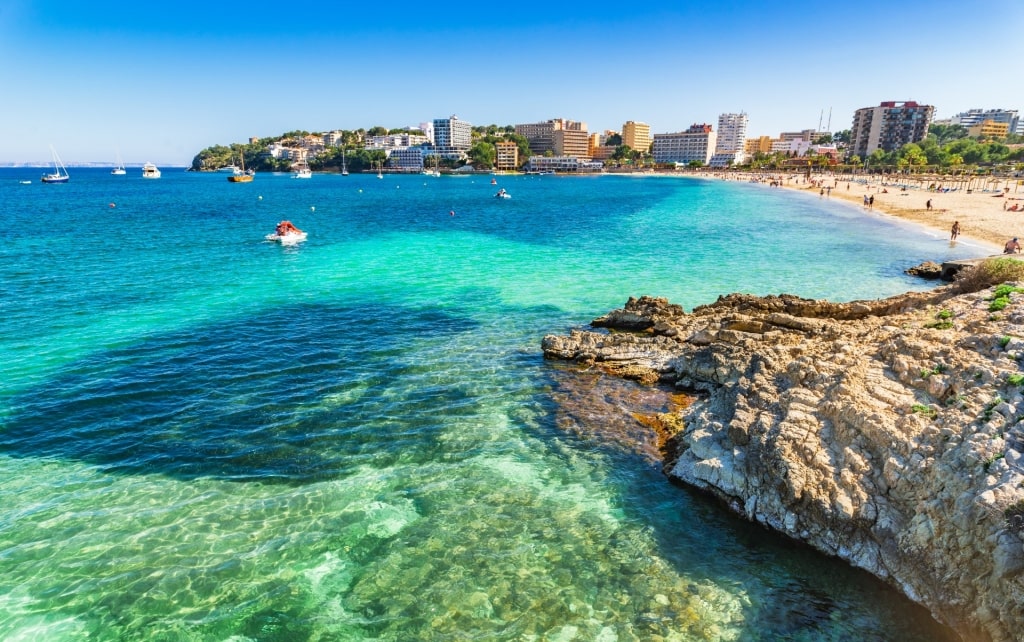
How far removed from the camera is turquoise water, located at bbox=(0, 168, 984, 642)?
31.4 ft

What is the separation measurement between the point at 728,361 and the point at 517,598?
34.4ft

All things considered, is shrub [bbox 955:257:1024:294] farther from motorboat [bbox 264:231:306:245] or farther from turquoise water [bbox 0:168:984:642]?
motorboat [bbox 264:231:306:245]

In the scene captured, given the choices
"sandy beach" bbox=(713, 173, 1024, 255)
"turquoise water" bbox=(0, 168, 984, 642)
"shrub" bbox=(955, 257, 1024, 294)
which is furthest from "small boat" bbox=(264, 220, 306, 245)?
"sandy beach" bbox=(713, 173, 1024, 255)

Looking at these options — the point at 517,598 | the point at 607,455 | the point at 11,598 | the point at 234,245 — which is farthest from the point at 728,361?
the point at 234,245

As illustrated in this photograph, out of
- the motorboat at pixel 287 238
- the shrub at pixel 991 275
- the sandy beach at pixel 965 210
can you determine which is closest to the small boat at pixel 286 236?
the motorboat at pixel 287 238

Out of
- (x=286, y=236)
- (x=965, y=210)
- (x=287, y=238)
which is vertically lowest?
(x=287, y=238)

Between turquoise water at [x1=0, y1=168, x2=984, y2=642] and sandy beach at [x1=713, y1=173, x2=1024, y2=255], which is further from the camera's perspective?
sandy beach at [x1=713, y1=173, x2=1024, y2=255]

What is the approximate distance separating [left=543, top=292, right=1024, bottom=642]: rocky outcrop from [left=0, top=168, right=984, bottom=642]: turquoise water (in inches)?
29.5

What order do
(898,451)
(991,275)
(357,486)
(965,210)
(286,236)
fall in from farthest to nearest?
(965,210)
(286,236)
(991,275)
(357,486)
(898,451)

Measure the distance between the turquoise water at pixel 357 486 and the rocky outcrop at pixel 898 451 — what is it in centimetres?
75

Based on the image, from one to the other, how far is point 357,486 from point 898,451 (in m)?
11.8

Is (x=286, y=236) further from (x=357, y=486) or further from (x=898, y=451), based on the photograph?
(x=898, y=451)

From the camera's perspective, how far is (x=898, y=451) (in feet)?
34.0

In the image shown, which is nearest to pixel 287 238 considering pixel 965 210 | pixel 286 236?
pixel 286 236
